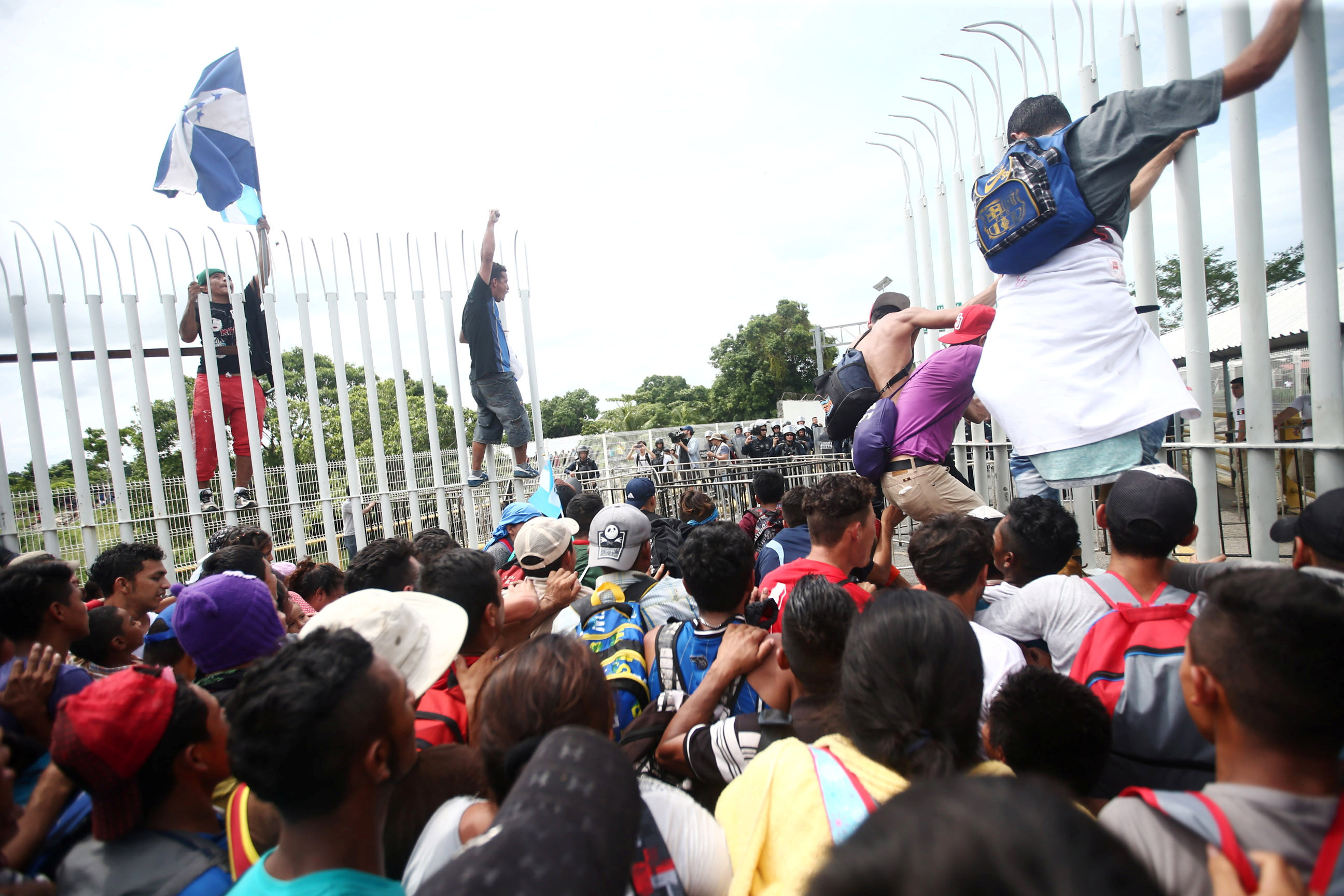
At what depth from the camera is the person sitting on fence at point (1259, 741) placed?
999 millimetres

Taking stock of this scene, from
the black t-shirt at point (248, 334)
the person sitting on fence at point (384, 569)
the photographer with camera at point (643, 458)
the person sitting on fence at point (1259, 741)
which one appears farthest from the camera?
the photographer with camera at point (643, 458)

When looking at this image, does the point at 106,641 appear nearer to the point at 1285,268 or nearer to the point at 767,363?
the point at 1285,268

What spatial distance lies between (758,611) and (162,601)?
138 inches

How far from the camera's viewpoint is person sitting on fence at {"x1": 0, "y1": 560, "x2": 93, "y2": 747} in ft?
7.32

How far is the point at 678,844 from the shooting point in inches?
53.0

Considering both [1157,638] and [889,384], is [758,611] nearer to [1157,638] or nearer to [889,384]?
[1157,638]

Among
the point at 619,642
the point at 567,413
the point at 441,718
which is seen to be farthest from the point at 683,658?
the point at 567,413

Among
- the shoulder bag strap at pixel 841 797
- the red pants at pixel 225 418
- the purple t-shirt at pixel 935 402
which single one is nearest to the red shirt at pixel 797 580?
the shoulder bag strap at pixel 841 797

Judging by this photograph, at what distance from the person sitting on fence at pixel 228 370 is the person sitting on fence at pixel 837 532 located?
6155 millimetres

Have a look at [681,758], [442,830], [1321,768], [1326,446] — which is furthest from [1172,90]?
[442,830]

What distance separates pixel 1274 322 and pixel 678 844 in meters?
12.0

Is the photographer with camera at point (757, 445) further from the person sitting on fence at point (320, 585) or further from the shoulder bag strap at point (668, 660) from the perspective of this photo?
the shoulder bag strap at point (668, 660)

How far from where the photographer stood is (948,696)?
140 centimetres

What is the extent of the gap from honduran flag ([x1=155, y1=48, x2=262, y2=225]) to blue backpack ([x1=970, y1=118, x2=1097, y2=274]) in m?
6.83
